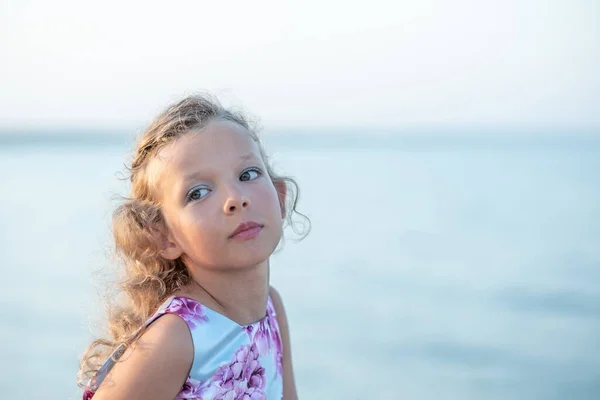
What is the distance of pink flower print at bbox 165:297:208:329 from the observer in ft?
5.23

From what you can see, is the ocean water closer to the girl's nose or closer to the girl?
the girl

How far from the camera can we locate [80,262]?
14.2 feet

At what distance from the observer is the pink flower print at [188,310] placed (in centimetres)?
159

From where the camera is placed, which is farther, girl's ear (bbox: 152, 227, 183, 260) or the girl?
girl's ear (bbox: 152, 227, 183, 260)

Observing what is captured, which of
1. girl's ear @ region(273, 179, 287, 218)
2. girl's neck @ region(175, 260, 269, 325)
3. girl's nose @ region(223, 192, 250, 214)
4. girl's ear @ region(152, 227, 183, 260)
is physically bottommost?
girl's neck @ region(175, 260, 269, 325)

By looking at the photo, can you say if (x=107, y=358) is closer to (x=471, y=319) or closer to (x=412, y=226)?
(x=471, y=319)

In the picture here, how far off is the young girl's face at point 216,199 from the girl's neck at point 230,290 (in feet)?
0.12

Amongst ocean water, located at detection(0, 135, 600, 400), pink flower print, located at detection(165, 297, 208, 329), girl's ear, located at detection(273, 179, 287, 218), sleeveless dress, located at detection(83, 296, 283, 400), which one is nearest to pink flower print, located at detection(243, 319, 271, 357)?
sleeveless dress, located at detection(83, 296, 283, 400)

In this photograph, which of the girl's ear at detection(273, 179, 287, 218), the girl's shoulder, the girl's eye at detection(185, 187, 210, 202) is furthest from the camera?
the girl's ear at detection(273, 179, 287, 218)

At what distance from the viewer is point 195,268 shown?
66.4 inches

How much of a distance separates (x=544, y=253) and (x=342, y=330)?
1660 millimetres

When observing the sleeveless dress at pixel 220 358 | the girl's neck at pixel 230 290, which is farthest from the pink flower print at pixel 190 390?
the girl's neck at pixel 230 290

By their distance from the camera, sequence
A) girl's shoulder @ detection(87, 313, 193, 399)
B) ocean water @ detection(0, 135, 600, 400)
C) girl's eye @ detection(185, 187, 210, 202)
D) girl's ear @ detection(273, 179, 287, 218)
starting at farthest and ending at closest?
ocean water @ detection(0, 135, 600, 400), girl's ear @ detection(273, 179, 287, 218), girl's eye @ detection(185, 187, 210, 202), girl's shoulder @ detection(87, 313, 193, 399)

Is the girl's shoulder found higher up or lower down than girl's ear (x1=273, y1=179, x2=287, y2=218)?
lower down
